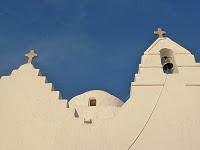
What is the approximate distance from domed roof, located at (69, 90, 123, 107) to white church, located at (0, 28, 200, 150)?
403 centimetres

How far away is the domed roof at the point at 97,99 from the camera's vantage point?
59.6 ft

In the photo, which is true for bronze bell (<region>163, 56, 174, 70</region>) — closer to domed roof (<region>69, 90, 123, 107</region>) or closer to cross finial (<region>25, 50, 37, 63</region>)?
domed roof (<region>69, 90, 123, 107</region>)

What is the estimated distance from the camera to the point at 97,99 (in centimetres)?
1834

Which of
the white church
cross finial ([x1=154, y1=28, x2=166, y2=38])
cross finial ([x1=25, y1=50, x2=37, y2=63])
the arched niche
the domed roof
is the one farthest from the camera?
the domed roof

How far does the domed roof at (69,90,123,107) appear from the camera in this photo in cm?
1817

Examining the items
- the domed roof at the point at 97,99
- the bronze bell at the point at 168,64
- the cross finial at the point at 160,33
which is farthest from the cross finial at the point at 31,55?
the bronze bell at the point at 168,64

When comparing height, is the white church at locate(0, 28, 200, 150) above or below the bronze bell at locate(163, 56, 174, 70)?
below

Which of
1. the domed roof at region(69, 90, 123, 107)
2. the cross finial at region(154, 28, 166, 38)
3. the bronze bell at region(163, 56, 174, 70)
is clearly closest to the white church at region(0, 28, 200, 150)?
the bronze bell at region(163, 56, 174, 70)

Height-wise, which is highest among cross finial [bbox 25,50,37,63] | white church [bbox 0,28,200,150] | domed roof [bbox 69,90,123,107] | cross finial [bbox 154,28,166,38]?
cross finial [bbox 154,28,166,38]

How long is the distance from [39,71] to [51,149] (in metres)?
3.57

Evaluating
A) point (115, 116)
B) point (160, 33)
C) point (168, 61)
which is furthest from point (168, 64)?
point (115, 116)

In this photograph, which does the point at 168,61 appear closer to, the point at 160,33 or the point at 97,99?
the point at 160,33

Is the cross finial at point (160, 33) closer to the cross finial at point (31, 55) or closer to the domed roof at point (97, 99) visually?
the domed roof at point (97, 99)

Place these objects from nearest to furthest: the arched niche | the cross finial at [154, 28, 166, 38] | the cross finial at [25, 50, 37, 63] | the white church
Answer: the white church
the cross finial at [25, 50, 37, 63]
the arched niche
the cross finial at [154, 28, 166, 38]
